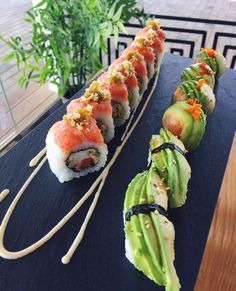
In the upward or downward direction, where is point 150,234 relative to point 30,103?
upward

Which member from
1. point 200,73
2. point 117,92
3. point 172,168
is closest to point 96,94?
point 117,92

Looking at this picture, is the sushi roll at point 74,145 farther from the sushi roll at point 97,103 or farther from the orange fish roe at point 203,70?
the orange fish roe at point 203,70

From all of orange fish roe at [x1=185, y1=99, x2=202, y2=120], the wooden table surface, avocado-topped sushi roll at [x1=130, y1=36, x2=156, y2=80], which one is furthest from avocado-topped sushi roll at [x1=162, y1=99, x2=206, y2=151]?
avocado-topped sushi roll at [x1=130, y1=36, x2=156, y2=80]

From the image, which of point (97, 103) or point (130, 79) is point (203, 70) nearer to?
point (130, 79)

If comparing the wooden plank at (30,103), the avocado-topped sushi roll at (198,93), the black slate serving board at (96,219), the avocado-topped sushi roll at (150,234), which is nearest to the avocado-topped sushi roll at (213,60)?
the avocado-topped sushi roll at (198,93)

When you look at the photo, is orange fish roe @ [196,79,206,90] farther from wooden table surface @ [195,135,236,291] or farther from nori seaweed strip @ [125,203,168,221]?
nori seaweed strip @ [125,203,168,221]
